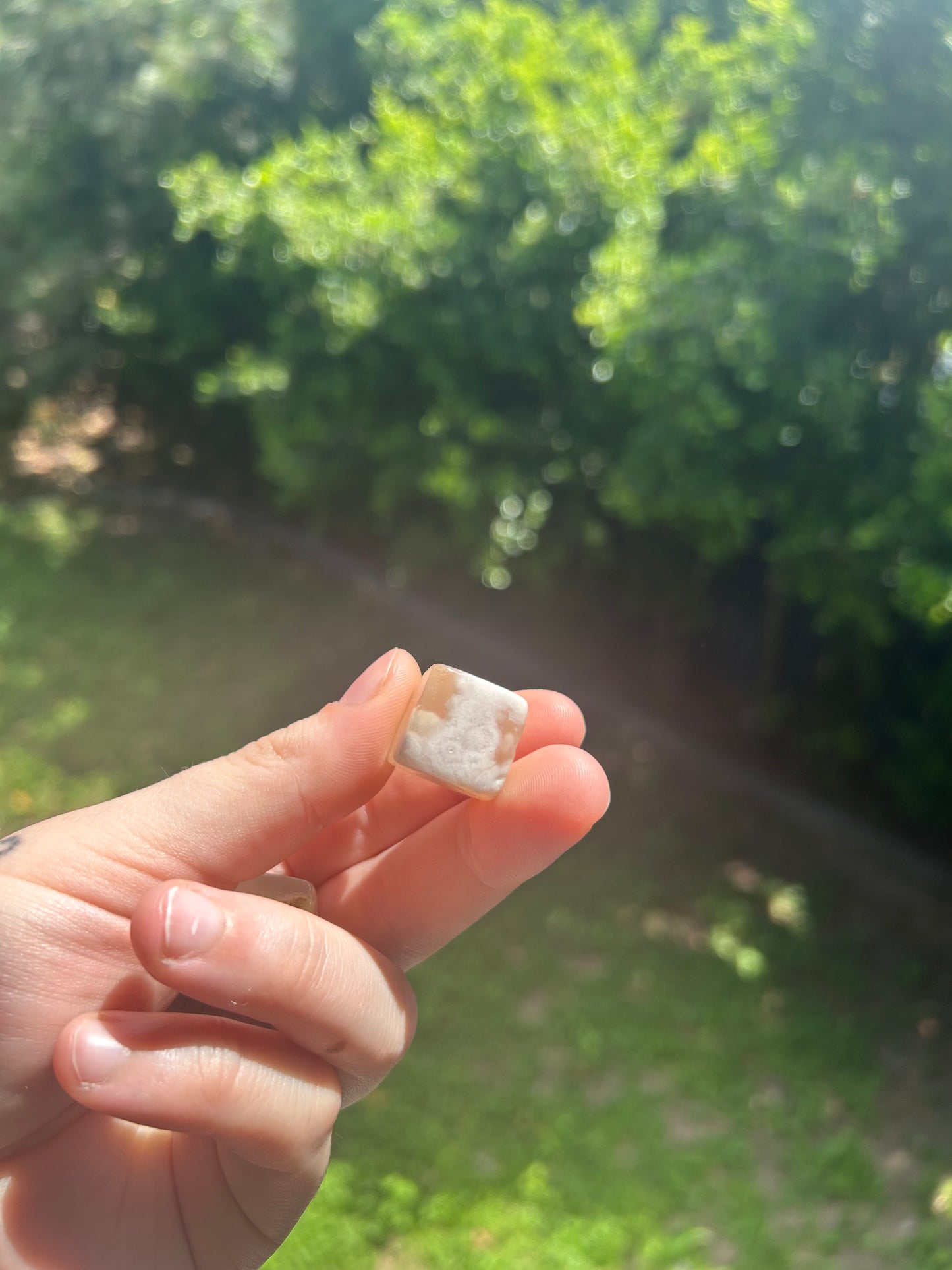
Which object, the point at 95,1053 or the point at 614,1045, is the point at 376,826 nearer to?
the point at 95,1053

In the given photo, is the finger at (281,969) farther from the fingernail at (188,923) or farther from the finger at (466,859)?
the finger at (466,859)

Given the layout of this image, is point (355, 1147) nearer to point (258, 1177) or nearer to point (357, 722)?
point (258, 1177)

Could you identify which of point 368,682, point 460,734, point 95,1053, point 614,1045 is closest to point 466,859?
point 460,734

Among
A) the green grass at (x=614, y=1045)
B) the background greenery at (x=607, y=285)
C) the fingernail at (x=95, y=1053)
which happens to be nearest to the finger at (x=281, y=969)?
the fingernail at (x=95, y=1053)

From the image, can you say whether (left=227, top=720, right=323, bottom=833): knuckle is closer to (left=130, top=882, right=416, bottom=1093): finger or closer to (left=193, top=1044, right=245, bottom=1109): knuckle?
(left=130, top=882, right=416, bottom=1093): finger

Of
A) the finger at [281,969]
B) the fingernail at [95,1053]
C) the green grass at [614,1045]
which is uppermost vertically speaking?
the finger at [281,969]

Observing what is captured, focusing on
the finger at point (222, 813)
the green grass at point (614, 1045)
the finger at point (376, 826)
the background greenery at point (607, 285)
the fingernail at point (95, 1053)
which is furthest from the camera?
the background greenery at point (607, 285)

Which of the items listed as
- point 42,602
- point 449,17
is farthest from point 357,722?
point 42,602
